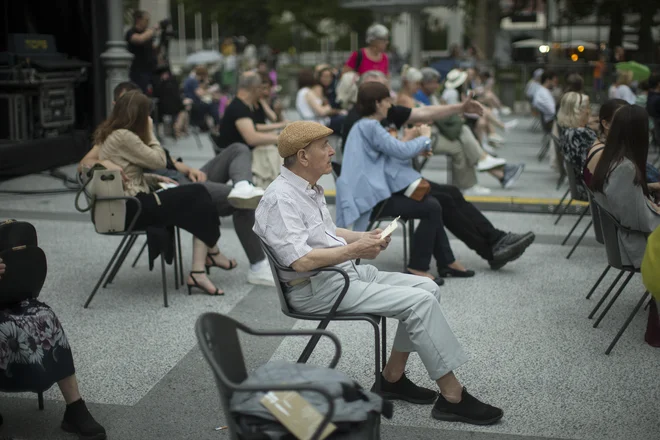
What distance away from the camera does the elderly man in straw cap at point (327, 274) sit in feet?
13.3

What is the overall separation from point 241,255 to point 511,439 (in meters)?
4.09

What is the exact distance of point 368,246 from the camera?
4062 millimetres

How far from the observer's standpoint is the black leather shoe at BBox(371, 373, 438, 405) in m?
4.50

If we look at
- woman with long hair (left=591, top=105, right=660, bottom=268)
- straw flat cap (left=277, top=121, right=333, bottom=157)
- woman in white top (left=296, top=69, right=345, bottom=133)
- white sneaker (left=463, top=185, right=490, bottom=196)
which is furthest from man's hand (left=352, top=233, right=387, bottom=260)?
woman in white top (left=296, top=69, right=345, bottom=133)

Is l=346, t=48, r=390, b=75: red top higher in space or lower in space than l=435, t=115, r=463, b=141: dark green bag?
higher

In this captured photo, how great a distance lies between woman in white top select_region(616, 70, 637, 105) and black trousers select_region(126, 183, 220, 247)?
8825mm

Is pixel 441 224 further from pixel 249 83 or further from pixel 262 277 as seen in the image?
pixel 249 83

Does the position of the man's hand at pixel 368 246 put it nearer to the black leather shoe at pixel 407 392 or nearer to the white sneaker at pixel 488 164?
the black leather shoe at pixel 407 392

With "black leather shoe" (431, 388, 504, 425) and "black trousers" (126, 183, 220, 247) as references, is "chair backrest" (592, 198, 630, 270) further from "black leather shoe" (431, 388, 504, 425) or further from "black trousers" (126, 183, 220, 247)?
"black trousers" (126, 183, 220, 247)

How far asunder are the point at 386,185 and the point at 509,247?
3.65ft

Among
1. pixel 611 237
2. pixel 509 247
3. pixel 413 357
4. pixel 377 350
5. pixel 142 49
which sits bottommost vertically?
pixel 413 357

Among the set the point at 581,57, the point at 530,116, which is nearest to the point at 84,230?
the point at 530,116

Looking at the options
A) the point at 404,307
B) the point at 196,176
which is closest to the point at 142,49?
the point at 196,176

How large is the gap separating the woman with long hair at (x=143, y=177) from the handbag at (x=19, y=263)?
2.04 meters
